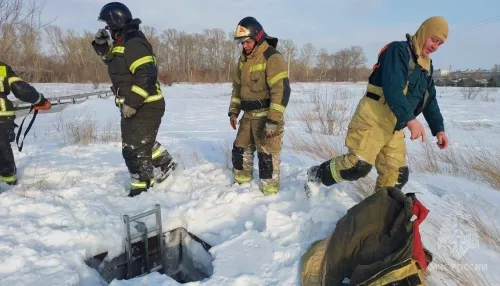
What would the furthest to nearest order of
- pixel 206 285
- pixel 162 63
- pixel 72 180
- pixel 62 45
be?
pixel 162 63, pixel 62 45, pixel 72 180, pixel 206 285

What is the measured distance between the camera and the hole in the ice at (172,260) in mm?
2816

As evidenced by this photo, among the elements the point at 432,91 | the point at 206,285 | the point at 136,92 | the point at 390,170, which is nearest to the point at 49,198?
the point at 136,92

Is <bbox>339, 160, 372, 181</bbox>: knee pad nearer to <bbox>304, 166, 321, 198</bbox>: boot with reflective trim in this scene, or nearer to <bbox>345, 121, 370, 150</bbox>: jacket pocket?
<bbox>345, 121, 370, 150</bbox>: jacket pocket

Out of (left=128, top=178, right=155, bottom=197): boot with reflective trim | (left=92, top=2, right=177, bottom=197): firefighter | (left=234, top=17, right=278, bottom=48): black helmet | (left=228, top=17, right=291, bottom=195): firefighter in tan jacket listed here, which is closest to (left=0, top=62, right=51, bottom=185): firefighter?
(left=92, top=2, right=177, bottom=197): firefighter

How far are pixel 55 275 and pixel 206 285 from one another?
1027 mm

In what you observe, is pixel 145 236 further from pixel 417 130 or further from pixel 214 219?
pixel 417 130

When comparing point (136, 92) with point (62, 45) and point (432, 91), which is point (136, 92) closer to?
point (432, 91)

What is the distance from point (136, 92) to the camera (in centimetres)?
348

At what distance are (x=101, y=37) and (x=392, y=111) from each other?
3.01 metres

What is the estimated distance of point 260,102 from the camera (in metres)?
3.63

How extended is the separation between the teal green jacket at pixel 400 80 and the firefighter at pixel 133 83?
224 cm

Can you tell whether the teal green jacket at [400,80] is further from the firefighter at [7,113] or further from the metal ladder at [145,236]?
the firefighter at [7,113]

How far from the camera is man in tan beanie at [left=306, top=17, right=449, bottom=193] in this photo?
2.59 meters

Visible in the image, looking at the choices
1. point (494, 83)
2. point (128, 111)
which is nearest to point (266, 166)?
point (128, 111)
